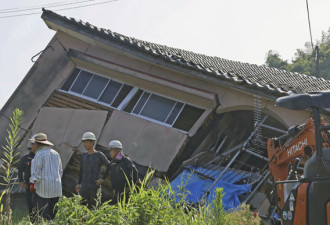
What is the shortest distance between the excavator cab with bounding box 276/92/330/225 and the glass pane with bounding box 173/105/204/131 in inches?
293

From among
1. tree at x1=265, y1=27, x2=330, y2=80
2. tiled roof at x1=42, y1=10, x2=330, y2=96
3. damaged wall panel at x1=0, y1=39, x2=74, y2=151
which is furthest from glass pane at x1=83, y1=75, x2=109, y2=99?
tree at x1=265, y1=27, x2=330, y2=80

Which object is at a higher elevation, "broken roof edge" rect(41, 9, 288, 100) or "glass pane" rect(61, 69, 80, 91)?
"broken roof edge" rect(41, 9, 288, 100)

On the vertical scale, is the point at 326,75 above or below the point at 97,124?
above

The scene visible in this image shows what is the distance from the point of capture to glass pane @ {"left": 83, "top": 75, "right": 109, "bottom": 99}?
14070 mm

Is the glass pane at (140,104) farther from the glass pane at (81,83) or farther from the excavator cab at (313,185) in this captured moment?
the excavator cab at (313,185)

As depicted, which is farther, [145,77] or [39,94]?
[39,94]

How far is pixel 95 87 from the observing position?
557 inches

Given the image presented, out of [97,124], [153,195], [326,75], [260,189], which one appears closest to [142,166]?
[97,124]

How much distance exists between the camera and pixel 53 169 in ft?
26.1

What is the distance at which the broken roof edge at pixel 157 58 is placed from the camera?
38.1 ft

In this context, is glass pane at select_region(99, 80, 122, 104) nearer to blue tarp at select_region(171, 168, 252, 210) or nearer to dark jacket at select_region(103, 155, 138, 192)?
blue tarp at select_region(171, 168, 252, 210)

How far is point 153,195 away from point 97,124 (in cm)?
842

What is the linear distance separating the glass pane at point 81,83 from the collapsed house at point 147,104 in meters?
0.03

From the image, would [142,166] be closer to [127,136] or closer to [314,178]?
[127,136]
